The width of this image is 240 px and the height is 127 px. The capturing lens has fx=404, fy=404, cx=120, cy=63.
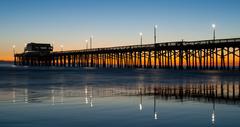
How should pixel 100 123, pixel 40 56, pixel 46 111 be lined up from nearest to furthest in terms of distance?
pixel 100 123 → pixel 46 111 → pixel 40 56

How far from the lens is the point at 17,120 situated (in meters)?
8.88

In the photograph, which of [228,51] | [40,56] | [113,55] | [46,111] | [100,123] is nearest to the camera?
[100,123]

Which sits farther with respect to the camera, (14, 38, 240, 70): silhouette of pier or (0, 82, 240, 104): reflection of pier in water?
(14, 38, 240, 70): silhouette of pier

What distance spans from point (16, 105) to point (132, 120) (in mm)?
4305

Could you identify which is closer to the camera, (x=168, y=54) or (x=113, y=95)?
(x=113, y=95)

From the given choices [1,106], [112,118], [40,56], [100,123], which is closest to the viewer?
[100,123]

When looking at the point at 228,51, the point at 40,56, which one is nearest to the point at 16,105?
the point at 228,51

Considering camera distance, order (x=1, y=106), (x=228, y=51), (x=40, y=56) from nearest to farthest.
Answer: (x=1, y=106) < (x=228, y=51) < (x=40, y=56)

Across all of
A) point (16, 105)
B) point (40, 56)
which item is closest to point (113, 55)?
point (40, 56)

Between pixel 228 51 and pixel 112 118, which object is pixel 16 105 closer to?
pixel 112 118

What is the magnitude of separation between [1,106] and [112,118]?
379 cm

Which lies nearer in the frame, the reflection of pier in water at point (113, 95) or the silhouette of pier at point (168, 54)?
the reflection of pier in water at point (113, 95)

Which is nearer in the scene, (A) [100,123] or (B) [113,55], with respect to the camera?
(A) [100,123]

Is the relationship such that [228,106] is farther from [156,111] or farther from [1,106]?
[1,106]
